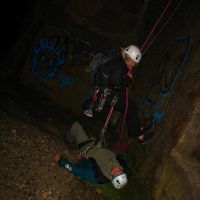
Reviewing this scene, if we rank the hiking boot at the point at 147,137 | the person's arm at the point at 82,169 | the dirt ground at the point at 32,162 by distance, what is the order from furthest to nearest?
1. the hiking boot at the point at 147,137
2. the person's arm at the point at 82,169
3. the dirt ground at the point at 32,162

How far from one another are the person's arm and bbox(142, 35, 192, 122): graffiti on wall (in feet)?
4.97

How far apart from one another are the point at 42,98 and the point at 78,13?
2.40 m

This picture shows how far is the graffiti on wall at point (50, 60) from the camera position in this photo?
7965 mm

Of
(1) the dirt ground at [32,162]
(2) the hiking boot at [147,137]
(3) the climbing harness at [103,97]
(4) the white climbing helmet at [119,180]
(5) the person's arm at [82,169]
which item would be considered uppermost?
(3) the climbing harness at [103,97]

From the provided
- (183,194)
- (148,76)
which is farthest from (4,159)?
(148,76)

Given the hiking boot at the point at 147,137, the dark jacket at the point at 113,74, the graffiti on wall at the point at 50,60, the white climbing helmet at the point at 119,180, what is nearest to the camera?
the white climbing helmet at the point at 119,180

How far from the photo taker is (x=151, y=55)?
7.35m

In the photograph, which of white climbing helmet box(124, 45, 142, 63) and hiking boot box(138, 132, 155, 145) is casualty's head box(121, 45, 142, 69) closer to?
white climbing helmet box(124, 45, 142, 63)

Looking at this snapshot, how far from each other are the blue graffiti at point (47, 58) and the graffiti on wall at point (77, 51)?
17 cm

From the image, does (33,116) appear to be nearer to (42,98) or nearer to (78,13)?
(42,98)

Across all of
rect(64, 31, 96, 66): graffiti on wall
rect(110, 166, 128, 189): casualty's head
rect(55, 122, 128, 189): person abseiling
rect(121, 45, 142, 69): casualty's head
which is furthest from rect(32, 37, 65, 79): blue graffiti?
rect(110, 166, 128, 189): casualty's head

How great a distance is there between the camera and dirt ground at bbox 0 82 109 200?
14.6ft

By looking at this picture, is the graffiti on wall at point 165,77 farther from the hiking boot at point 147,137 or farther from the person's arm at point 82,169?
the person's arm at point 82,169

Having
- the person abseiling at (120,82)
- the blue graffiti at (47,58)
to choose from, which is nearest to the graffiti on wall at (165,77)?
the person abseiling at (120,82)
